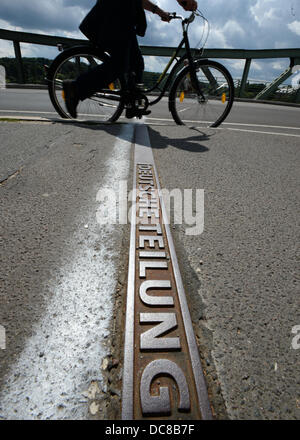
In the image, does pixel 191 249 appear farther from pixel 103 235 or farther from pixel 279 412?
pixel 279 412

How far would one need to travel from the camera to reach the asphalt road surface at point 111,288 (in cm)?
63

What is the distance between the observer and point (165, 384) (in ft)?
2.13

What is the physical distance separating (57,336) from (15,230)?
63 centimetres

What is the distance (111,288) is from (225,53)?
15.0 m

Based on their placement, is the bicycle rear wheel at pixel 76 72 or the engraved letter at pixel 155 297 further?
the bicycle rear wheel at pixel 76 72

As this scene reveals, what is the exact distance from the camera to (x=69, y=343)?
72cm

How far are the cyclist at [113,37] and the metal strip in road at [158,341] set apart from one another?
8.25 feet

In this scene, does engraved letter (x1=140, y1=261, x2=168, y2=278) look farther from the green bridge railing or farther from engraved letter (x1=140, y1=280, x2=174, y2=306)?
the green bridge railing

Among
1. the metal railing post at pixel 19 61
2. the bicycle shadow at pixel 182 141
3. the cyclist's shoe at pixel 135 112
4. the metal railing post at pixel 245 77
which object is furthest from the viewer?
the metal railing post at pixel 245 77

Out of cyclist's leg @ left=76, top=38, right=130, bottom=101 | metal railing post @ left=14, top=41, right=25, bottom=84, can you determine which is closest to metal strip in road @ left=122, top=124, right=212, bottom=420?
cyclist's leg @ left=76, top=38, right=130, bottom=101

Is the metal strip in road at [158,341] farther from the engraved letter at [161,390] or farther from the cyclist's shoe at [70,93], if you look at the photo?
the cyclist's shoe at [70,93]

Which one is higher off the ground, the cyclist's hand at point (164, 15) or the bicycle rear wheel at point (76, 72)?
the cyclist's hand at point (164, 15)

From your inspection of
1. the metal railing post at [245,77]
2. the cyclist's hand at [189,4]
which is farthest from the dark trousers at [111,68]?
the metal railing post at [245,77]

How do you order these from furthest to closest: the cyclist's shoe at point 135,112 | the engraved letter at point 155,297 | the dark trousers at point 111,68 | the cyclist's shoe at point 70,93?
the cyclist's shoe at point 135,112 → the cyclist's shoe at point 70,93 → the dark trousers at point 111,68 → the engraved letter at point 155,297
